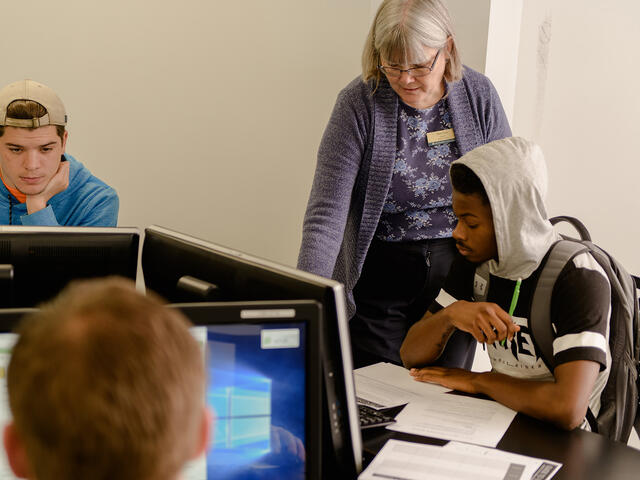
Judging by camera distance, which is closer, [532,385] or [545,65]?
[532,385]

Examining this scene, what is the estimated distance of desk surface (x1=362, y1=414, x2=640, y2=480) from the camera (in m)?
1.28

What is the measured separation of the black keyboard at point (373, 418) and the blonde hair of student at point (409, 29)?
1021mm

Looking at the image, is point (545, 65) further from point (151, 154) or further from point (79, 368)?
point (79, 368)

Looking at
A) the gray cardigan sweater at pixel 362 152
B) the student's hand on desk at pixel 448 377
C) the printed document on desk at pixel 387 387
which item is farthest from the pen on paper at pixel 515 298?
the gray cardigan sweater at pixel 362 152

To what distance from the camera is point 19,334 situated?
54 centimetres

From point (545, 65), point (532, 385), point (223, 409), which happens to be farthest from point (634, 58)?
point (223, 409)

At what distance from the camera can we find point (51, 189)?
226cm

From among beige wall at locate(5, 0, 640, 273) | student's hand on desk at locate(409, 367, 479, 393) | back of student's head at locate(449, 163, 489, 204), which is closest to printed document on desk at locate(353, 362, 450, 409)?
student's hand on desk at locate(409, 367, 479, 393)

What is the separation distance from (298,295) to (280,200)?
2.42 meters

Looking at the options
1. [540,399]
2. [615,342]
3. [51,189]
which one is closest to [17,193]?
[51,189]

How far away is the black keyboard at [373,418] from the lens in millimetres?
1410

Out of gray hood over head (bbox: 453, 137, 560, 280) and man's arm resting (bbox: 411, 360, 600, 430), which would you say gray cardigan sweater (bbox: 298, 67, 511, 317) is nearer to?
gray hood over head (bbox: 453, 137, 560, 280)

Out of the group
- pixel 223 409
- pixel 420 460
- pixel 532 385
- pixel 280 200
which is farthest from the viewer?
pixel 280 200

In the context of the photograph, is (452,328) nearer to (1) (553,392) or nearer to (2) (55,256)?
(1) (553,392)
